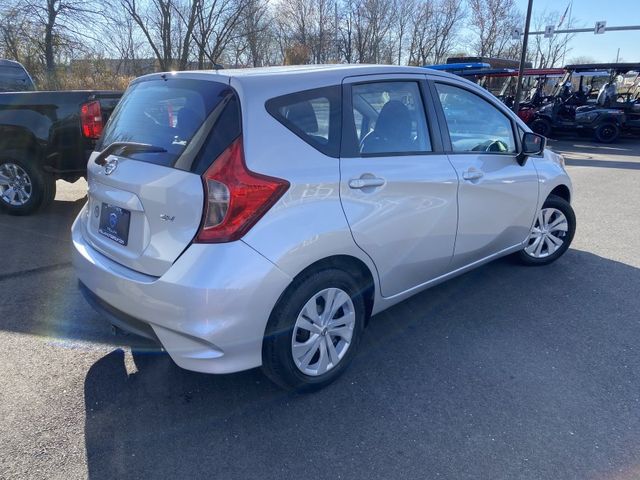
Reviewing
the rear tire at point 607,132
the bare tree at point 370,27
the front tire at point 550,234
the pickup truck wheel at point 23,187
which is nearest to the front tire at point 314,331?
the front tire at point 550,234

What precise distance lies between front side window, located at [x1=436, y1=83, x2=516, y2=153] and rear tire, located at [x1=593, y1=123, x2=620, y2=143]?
48.9 feet

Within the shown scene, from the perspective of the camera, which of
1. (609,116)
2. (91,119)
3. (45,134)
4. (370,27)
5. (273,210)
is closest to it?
(273,210)

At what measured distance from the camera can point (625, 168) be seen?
37.1 feet

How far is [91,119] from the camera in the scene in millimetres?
5559

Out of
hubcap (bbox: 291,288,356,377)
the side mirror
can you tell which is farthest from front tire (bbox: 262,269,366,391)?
the side mirror

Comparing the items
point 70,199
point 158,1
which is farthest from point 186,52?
point 70,199

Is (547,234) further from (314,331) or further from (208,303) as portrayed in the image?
(208,303)

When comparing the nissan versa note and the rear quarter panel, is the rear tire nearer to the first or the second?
the nissan versa note

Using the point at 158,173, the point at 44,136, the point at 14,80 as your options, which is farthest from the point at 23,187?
the point at 158,173

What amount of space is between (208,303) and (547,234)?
3605 millimetres

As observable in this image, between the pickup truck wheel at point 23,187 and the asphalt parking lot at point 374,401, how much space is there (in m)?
2.23

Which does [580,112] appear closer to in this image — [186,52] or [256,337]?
[256,337]

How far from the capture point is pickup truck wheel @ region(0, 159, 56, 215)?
19.1ft

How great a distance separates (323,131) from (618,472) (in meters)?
2.15
